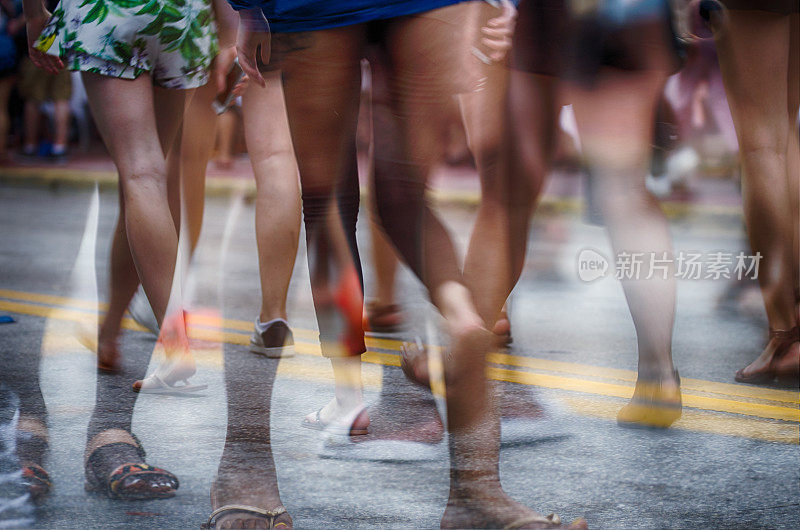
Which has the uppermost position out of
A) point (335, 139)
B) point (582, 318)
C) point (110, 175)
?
point (335, 139)

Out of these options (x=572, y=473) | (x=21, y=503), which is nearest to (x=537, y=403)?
(x=572, y=473)

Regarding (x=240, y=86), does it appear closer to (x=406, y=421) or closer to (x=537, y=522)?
(x=406, y=421)

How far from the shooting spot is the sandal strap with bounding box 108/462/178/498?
221 centimetres

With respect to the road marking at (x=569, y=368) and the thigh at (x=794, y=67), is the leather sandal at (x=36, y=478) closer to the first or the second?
the road marking at (x=569, y=368)

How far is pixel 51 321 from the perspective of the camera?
3.98 meters

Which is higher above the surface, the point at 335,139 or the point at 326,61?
the point at 326,61

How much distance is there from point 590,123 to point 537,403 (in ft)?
2.27

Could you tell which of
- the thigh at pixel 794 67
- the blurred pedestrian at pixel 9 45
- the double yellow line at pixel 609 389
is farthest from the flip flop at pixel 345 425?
the blurred pedestrian at pixel 9 45

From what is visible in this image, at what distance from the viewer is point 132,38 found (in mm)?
2750

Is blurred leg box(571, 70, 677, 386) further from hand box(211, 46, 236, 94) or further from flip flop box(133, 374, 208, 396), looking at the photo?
flip flop box(133, 374, 208, 396)

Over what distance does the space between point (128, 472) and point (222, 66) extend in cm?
142

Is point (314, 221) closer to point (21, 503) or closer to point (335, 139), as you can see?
point (335, 139)

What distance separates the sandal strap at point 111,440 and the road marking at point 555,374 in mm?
734

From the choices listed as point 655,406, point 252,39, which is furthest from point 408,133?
point 655,406
